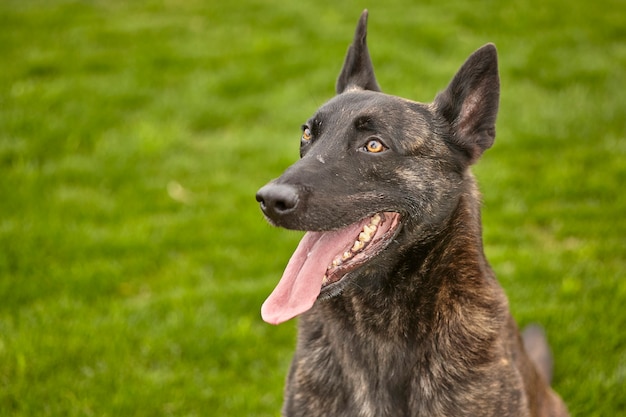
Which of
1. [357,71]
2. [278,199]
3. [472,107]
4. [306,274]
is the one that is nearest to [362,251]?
[306,274]

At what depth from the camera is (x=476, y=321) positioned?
129 inches

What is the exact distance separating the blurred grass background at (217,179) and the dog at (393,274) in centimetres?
121

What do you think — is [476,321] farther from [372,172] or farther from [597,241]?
[597,241]

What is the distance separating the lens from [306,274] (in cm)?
317

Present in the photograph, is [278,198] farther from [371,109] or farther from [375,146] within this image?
[371,109]

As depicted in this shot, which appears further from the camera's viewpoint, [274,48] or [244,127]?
[274,48]

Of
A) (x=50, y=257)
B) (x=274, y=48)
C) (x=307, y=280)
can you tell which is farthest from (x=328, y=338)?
(x=274, y=48)

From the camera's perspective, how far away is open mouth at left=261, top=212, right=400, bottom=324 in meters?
3.11

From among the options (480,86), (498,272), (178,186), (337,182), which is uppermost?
(480,86)

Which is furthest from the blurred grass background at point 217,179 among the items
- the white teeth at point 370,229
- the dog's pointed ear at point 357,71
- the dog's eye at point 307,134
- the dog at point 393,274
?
the dog's pointed ear at point 357,71

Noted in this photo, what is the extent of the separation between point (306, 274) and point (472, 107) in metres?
1.40

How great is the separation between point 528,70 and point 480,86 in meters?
5.73

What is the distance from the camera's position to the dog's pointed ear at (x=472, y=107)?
138 inches

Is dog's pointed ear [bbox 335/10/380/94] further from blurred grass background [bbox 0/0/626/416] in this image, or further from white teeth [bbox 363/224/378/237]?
blurred grass background [bbox 0/0/626/416]
